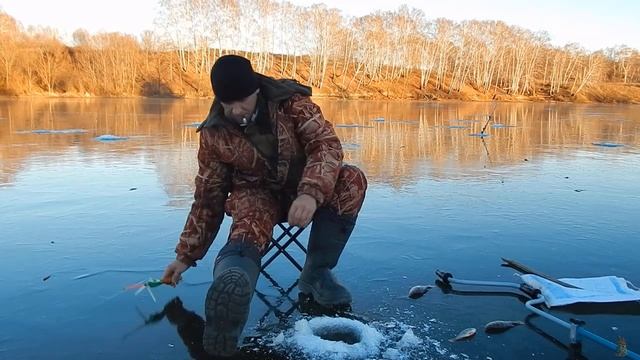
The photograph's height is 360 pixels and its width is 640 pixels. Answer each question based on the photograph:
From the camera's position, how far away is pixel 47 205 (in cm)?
573

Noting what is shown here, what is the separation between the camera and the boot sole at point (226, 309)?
230cm

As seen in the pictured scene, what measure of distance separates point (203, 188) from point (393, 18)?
254 ft

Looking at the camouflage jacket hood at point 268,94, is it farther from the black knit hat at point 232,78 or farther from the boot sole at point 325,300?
the boot sole at point 325,300

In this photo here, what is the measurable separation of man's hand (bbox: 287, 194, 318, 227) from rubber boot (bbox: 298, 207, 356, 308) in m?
0.48

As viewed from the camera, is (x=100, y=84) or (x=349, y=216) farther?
(x=100, y=84)

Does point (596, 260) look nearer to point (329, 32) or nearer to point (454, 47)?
point (329, 32)

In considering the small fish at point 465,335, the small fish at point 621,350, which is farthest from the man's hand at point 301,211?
the small fish at point 621,350

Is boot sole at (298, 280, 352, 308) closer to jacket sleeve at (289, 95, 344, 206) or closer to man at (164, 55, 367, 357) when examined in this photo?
man at (164, 55, 367, 357)

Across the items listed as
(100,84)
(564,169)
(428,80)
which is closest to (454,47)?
(428,80)

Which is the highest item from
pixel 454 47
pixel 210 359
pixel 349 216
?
pixel 454 47

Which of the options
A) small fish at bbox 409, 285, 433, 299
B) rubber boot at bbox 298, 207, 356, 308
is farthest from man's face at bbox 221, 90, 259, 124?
small fish at bbox 409, 285, 433, 299

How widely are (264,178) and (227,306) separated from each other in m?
0.90

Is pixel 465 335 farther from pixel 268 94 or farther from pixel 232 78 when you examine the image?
pixel 232 78

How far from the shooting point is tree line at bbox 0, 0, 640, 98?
51.5m
